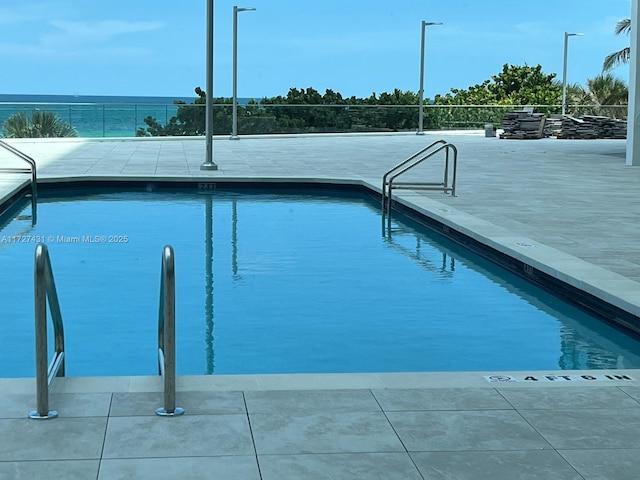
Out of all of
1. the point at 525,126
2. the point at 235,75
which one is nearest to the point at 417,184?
the point at 235,75

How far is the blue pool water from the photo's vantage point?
614 centimetres

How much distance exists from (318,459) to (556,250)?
5.25 meters

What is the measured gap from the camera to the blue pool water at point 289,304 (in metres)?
6.14

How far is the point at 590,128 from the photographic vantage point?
100 ft

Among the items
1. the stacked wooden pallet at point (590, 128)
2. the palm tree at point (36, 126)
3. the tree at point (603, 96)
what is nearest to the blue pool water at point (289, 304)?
the palm tree at point (36, 126)

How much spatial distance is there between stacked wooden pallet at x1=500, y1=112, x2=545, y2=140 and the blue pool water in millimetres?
19060

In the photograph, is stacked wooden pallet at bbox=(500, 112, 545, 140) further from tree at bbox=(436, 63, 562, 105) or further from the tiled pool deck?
the tiled pool deck

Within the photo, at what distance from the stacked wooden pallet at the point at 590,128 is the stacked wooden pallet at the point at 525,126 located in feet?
2.94

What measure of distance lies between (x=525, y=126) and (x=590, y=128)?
227 cm

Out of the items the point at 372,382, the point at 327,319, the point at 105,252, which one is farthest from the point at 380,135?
the point at 372,382

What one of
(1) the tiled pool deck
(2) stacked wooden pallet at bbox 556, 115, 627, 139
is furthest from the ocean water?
(1) the tiled pool deck

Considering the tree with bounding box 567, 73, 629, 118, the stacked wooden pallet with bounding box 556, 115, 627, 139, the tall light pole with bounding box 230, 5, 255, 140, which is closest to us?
the tall light pole with bounding box 230, 5, 255, 140

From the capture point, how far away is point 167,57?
229ft

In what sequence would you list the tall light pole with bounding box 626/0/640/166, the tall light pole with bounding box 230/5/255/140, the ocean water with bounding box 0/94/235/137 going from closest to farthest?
1. the tall light pole with bounding box 626/0/640/166
2. the ocean water with bounding box 0/94/235/137
3. the tall light pole with bounding box 230/5/255/140
